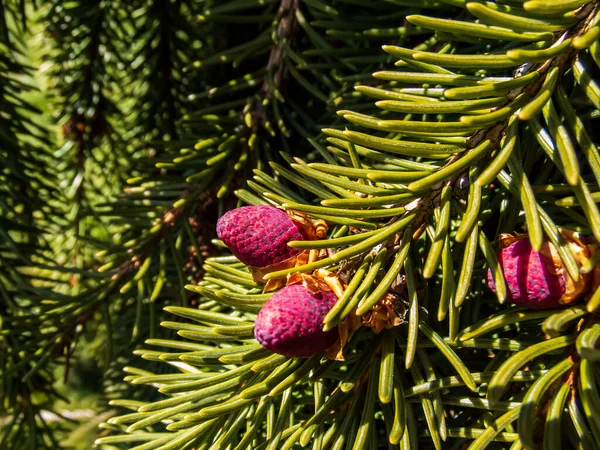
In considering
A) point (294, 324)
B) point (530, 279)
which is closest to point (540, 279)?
point (530, 279)

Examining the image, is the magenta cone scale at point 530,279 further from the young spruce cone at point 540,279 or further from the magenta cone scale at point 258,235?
the magenta cone scale at point 258,235

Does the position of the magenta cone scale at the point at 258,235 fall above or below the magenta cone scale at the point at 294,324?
above

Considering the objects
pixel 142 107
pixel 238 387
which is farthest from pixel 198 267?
pixel 142 107

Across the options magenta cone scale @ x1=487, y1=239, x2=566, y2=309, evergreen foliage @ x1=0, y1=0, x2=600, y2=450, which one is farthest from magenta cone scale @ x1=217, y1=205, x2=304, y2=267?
magenta cone scale @ x1=487, y1=239, x2=566, y2=309

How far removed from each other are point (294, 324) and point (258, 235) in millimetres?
69

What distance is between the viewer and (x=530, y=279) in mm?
314

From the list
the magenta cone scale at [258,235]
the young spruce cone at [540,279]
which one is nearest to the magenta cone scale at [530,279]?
the young spruce cone at [540,279]

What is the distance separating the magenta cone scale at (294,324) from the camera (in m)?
Answer: 0.32

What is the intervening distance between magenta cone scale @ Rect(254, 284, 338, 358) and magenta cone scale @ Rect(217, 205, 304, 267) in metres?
0.03

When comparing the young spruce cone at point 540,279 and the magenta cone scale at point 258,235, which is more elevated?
the magenta cone scale at point 258,235

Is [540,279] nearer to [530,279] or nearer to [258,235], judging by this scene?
[530,279]

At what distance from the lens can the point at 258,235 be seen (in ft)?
1.20

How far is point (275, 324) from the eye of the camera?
32cm

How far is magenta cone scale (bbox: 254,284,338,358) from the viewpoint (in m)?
0.32
